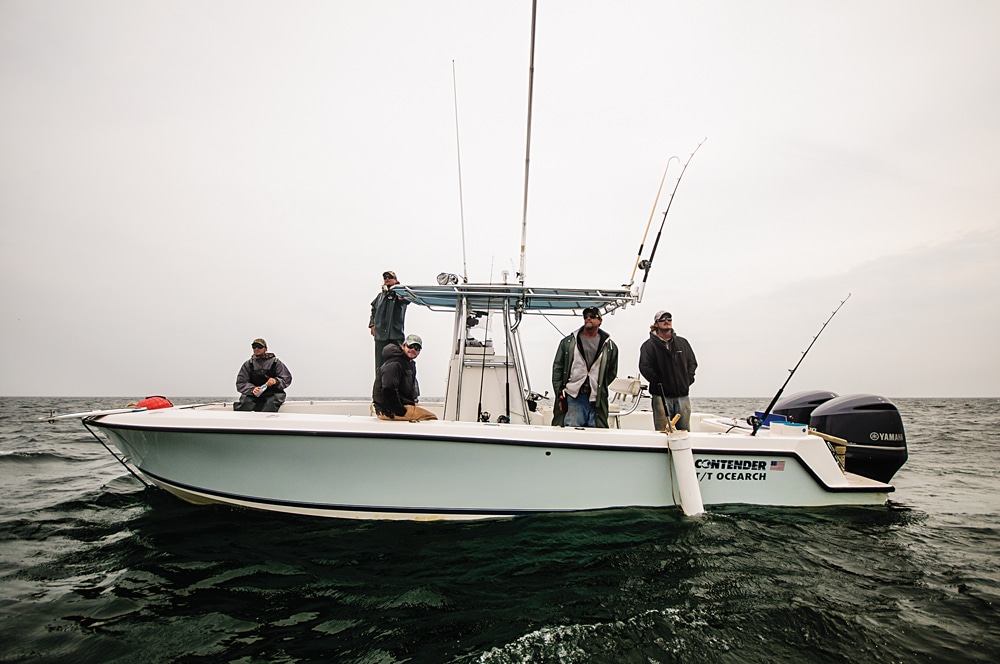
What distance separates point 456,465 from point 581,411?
144 centimetres

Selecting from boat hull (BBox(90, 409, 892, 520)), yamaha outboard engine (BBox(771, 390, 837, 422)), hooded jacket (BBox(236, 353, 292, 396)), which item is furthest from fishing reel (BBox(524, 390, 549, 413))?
yamaha outboard engine (BBox(771, 390, 837, 422))

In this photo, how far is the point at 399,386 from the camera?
4.28 m

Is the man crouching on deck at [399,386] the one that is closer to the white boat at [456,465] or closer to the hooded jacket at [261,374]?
the white boat at [456,465]

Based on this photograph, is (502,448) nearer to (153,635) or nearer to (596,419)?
(596,419)

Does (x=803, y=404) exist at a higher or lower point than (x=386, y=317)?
lower

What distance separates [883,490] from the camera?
4438 millimetres

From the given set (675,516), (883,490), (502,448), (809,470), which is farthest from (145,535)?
(883,490)

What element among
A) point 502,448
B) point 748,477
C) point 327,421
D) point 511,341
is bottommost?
point 748,477

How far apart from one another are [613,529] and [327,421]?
2.62m

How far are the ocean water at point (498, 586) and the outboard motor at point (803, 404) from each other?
1.31 metres

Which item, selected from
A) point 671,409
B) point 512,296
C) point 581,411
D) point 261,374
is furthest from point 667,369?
point 261,374

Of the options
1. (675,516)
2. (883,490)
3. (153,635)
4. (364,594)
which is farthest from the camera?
(883,490)

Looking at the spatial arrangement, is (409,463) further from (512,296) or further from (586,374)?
(512,296)

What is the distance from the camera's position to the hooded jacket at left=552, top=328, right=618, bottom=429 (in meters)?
4.57
